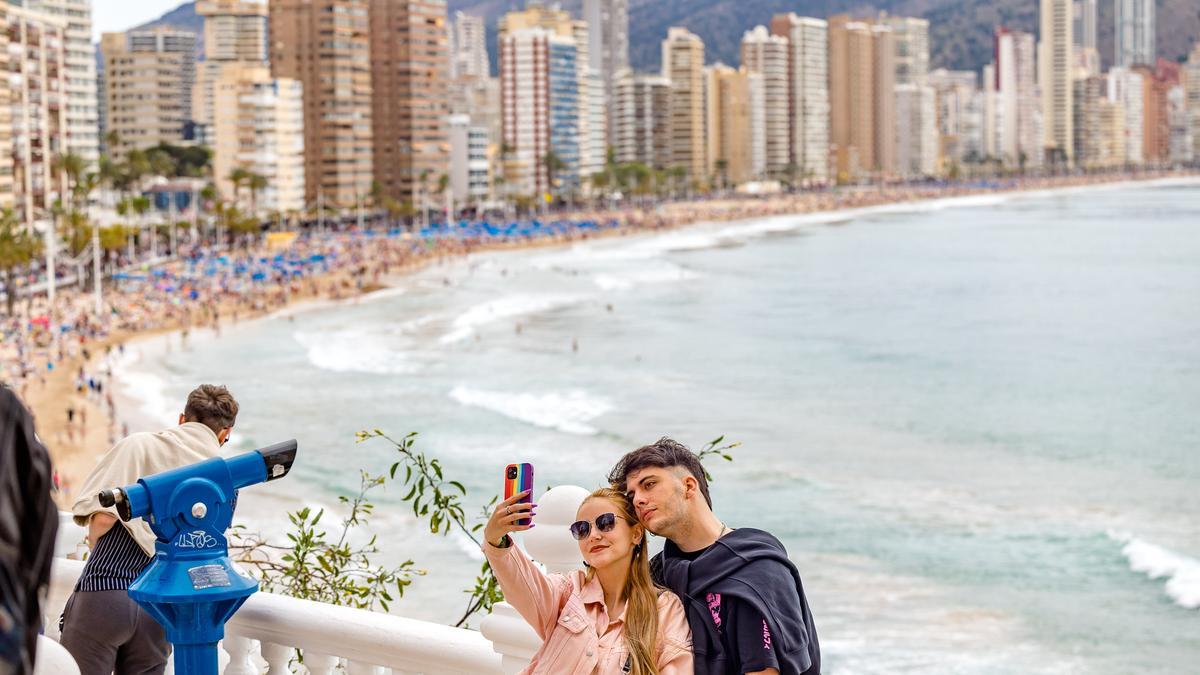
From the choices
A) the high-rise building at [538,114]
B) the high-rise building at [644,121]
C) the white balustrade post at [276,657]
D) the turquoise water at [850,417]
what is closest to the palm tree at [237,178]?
the turquoise water at [850,417]

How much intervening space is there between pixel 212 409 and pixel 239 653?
627mm

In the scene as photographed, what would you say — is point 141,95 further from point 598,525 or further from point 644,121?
point 598,525

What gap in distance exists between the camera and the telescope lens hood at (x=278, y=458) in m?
3.28

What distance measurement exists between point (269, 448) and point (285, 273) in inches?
2564

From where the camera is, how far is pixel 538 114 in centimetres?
16000

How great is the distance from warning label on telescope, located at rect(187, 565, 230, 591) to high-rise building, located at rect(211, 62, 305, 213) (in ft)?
366

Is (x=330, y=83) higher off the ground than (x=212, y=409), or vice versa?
(x=330, y=83)

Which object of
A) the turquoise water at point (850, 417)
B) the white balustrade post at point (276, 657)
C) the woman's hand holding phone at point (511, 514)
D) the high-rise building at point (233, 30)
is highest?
the high-rise building at point (233, 30)

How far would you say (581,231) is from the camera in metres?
115

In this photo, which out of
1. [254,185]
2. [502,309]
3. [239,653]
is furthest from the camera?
[254,185]

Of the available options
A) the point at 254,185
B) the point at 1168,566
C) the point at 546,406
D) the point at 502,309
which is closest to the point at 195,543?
the point at 1168,566

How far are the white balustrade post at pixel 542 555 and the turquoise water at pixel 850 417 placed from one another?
39.5 ft

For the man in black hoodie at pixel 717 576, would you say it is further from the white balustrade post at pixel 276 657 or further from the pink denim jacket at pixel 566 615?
the white balustrade post at pixel 276 657

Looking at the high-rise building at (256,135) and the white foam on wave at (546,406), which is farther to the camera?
the high-rise building at (256,135)
